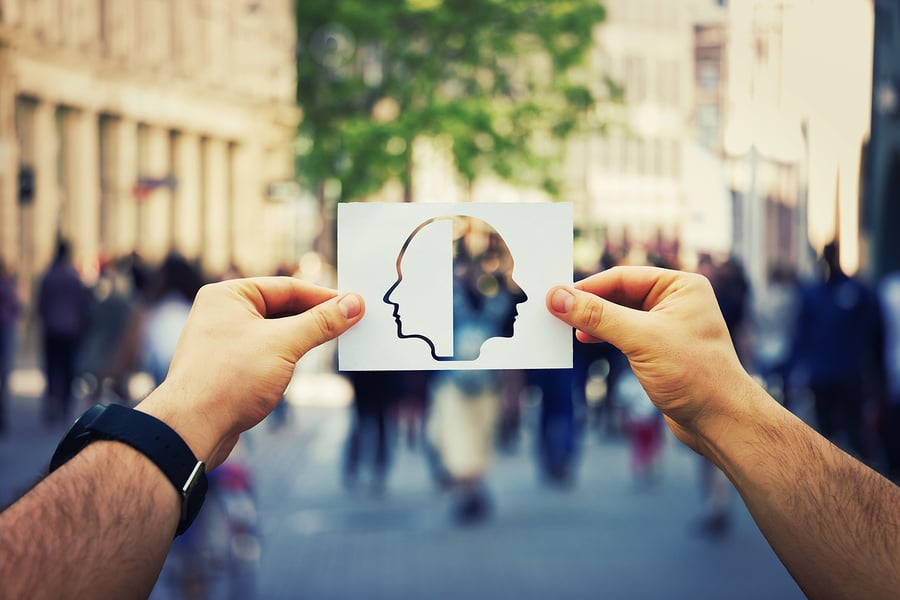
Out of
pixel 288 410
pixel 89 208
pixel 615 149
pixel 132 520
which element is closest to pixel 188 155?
pixel 89 208

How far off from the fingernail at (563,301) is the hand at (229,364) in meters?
0.27

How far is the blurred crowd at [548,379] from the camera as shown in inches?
317

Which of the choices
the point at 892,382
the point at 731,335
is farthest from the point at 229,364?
the point at 731,335

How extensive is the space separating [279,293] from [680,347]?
0.60m

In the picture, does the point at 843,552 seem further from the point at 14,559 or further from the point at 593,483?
the point at 593,483

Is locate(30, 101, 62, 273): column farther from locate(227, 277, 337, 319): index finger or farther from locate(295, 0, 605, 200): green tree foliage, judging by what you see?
locate(227, 277, 337, 319): index finger

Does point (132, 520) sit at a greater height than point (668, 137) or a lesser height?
lesser

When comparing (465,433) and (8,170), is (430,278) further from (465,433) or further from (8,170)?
(8,170)

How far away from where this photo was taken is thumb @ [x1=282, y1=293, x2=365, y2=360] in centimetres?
175

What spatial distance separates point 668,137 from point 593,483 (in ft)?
165

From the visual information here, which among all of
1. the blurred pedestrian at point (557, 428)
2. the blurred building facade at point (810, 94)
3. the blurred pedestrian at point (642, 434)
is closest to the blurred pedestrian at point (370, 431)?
the blurred pedestrian at point (557, 428)

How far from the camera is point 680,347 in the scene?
1.79 metres

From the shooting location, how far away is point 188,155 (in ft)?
96.9

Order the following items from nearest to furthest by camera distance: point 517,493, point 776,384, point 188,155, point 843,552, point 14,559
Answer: point 14,559, point 843,552, point 517,493, point 776,384, point 188,155
